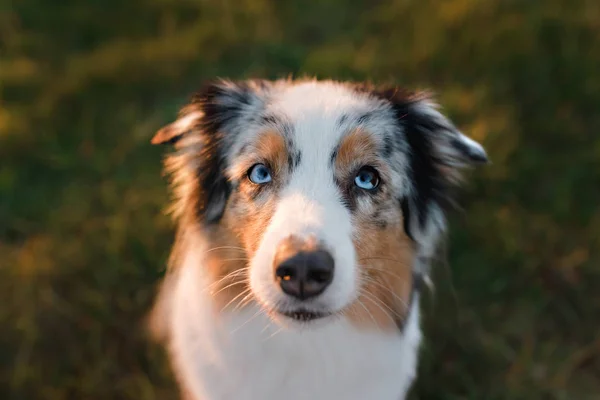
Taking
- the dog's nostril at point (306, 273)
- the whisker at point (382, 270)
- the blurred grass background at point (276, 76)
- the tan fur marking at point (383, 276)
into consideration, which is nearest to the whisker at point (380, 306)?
the tan fur marking at point (383, 276)

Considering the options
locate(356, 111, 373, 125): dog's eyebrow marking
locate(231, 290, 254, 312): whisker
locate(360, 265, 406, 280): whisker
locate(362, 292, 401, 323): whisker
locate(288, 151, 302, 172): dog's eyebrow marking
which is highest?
locate(356, 111, 373, 125): dog's eyebrow marking

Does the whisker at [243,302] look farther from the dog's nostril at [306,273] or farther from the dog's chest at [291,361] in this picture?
the dog's nostril at [306,273]

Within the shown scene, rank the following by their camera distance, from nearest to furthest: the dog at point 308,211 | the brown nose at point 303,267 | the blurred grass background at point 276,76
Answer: the brown nose at point 303,267
the dog at point 308,211
the blurred grass background at point 276,76

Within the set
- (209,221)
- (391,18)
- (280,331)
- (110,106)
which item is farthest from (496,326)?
(110,106)

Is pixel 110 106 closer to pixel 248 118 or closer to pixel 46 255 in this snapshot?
pixel 46 255

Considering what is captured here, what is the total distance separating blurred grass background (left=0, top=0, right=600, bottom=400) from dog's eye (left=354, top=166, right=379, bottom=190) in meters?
1.37

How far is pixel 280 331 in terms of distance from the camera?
2.37 meters

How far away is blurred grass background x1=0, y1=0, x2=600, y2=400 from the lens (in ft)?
10.6

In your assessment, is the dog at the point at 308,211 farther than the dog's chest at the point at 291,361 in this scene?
No

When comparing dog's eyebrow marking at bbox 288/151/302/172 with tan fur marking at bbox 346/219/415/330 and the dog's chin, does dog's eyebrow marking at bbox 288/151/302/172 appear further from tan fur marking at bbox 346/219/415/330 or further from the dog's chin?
the dog's chin

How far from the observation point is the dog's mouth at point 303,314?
201 cm

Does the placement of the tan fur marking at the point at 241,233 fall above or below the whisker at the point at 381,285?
above

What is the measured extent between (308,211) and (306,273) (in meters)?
0.23

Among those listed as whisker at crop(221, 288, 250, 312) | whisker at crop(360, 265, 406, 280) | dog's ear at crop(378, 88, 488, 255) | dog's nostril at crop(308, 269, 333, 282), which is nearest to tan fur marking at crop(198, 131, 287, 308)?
whisker at crop(221, 288, 250, 312)
